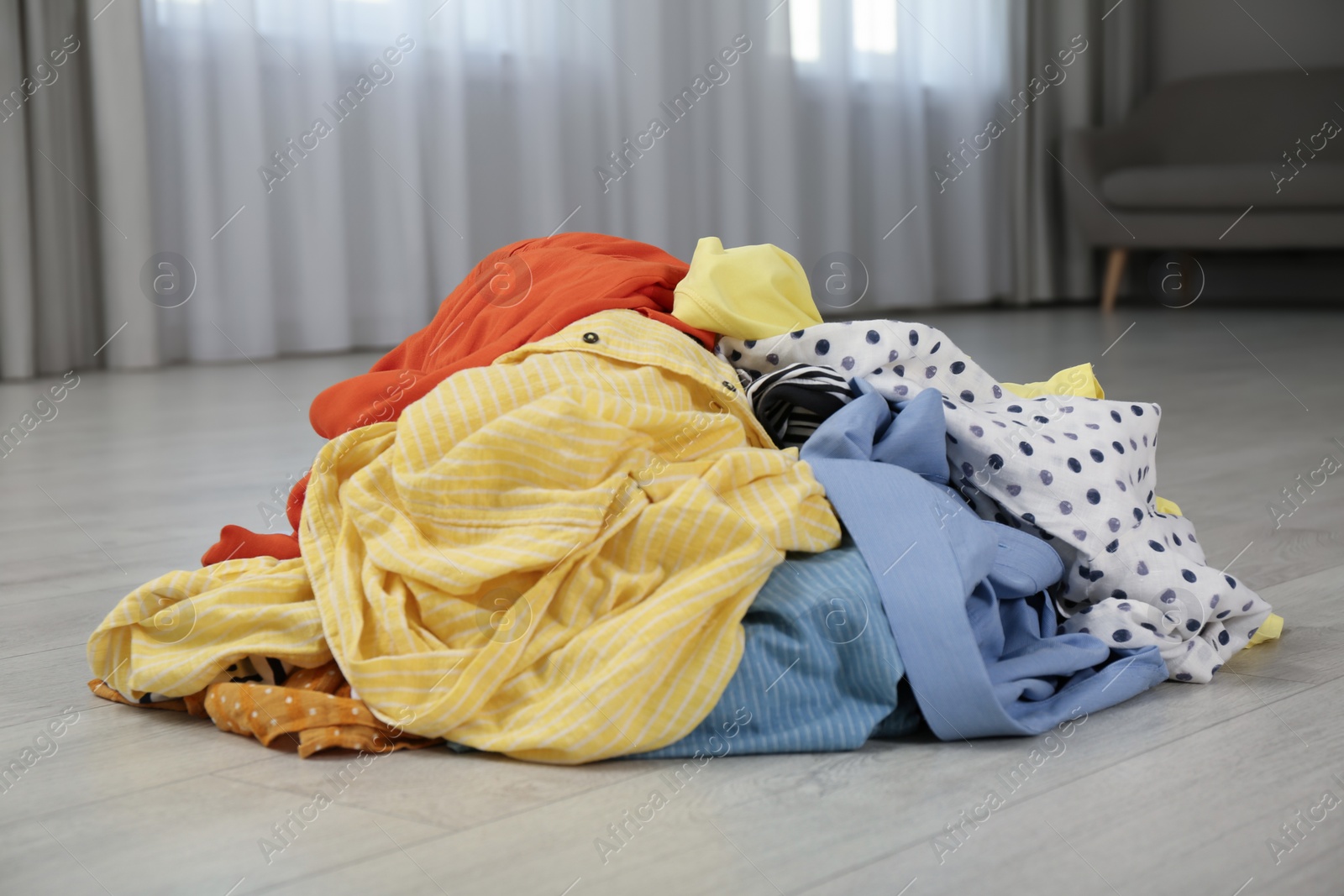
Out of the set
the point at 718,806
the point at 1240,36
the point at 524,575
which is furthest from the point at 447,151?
the point at 1240,36

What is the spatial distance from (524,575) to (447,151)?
8.55 ft

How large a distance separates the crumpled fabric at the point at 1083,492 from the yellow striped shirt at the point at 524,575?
0.48 feet

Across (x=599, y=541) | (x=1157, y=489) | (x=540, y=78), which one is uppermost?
(x=540, y=78)

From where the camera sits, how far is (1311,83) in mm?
4500

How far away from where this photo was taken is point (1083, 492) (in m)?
0.93

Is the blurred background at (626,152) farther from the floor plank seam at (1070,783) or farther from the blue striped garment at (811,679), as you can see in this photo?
the floor plank seam at (1070,783)

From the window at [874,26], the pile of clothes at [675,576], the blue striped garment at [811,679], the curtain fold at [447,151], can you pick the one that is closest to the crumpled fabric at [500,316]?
the pile of clothes at [675,576]

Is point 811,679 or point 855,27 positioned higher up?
point 855,27

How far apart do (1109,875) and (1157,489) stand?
1.01 m

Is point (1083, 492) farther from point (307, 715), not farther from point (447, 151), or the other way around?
point (447, 151)

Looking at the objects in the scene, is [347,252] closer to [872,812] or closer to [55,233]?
[55,233]

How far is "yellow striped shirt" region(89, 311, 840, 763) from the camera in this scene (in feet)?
2.48

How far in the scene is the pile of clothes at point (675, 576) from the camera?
2.50 ft

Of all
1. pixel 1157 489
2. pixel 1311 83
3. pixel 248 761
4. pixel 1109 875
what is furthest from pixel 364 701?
pixel 1311 83
